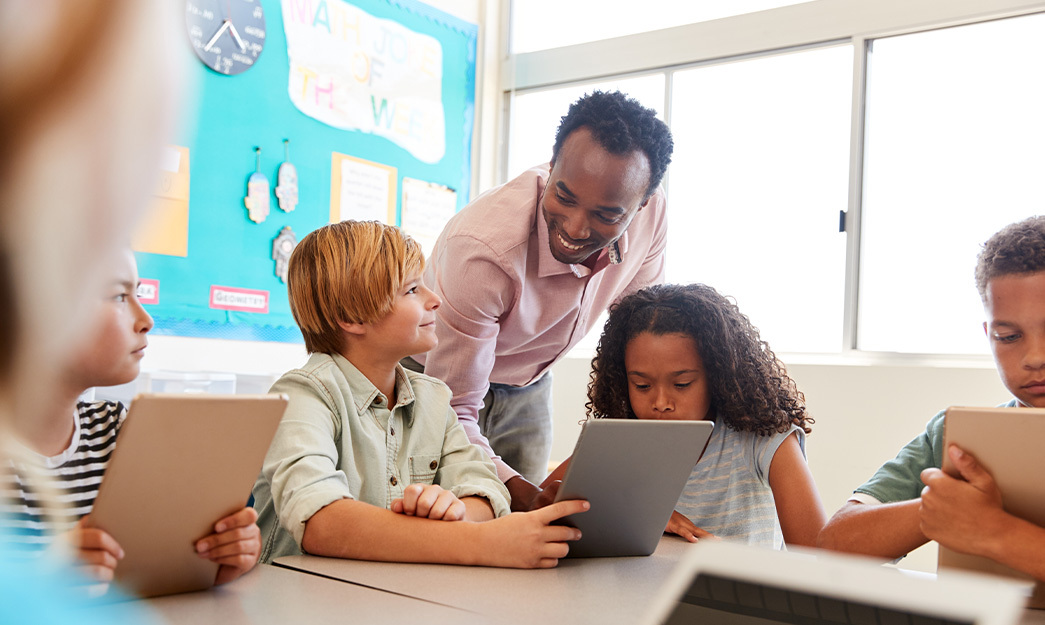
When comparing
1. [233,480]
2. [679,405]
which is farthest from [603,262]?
[233,480]

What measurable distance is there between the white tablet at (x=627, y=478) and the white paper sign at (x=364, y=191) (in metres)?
2.60

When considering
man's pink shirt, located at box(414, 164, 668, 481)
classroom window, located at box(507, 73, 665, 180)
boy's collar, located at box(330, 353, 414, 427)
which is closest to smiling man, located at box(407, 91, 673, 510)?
man's pink shirt, located at box(414, 164, 668, 481)

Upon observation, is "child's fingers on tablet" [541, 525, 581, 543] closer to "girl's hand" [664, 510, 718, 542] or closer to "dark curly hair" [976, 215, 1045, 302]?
"girl's hand" [664, 510, 718, 542]

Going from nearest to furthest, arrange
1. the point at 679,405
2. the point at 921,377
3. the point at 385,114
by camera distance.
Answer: the point at 679,405 < the point at 921,377 < the point at 385,114

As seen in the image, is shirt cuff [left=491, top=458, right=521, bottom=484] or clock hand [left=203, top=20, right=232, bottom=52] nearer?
shirt cuff [left=491, top=458, right=521, bottom=484]

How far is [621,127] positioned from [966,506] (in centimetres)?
107

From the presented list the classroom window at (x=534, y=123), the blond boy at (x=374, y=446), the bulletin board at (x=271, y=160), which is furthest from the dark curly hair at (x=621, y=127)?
the classroom window at (x=534, y=123)

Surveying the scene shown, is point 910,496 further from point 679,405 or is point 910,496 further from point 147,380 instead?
point 147,380

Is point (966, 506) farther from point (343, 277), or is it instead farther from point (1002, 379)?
point (343, 277)

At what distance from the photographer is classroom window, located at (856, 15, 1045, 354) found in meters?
3.24

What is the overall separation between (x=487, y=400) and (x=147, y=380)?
136 centimetres

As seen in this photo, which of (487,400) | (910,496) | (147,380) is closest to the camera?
(910,496)

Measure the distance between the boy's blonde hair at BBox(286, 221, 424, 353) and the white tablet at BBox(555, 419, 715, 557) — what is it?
1.78 ft

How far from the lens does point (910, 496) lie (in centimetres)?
146
